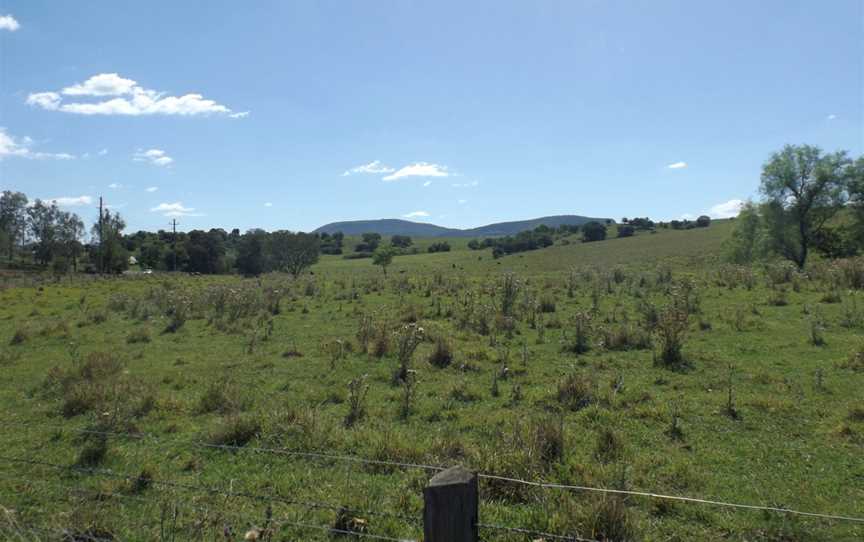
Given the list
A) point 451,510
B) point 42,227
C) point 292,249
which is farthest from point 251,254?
point 451,510

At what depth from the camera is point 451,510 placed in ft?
9.30

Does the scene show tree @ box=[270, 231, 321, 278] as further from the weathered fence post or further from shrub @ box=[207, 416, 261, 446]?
the weathered fence post

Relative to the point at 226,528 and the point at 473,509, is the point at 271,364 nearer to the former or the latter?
the point at 226,528

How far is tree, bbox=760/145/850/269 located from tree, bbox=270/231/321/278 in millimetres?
50209

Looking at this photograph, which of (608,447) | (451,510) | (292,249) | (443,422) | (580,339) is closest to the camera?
(451,510)

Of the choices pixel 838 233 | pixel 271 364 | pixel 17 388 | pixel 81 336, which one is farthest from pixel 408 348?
pixel 838 233

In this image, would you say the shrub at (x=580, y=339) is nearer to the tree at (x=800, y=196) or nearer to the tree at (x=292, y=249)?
the tree at (x=800, y=196)

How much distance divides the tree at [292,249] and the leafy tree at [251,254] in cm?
758

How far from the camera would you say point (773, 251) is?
44844mm

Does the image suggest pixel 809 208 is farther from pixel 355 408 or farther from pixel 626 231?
pixel 626 231

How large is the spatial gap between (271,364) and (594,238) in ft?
300

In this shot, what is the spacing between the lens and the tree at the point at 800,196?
4247 centimetres

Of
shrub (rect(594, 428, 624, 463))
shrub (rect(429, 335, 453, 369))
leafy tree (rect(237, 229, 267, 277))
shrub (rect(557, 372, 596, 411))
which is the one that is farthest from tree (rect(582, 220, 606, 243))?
shrub (rect(594, 428, 624, 463))

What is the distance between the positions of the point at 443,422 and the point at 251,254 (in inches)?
2942
